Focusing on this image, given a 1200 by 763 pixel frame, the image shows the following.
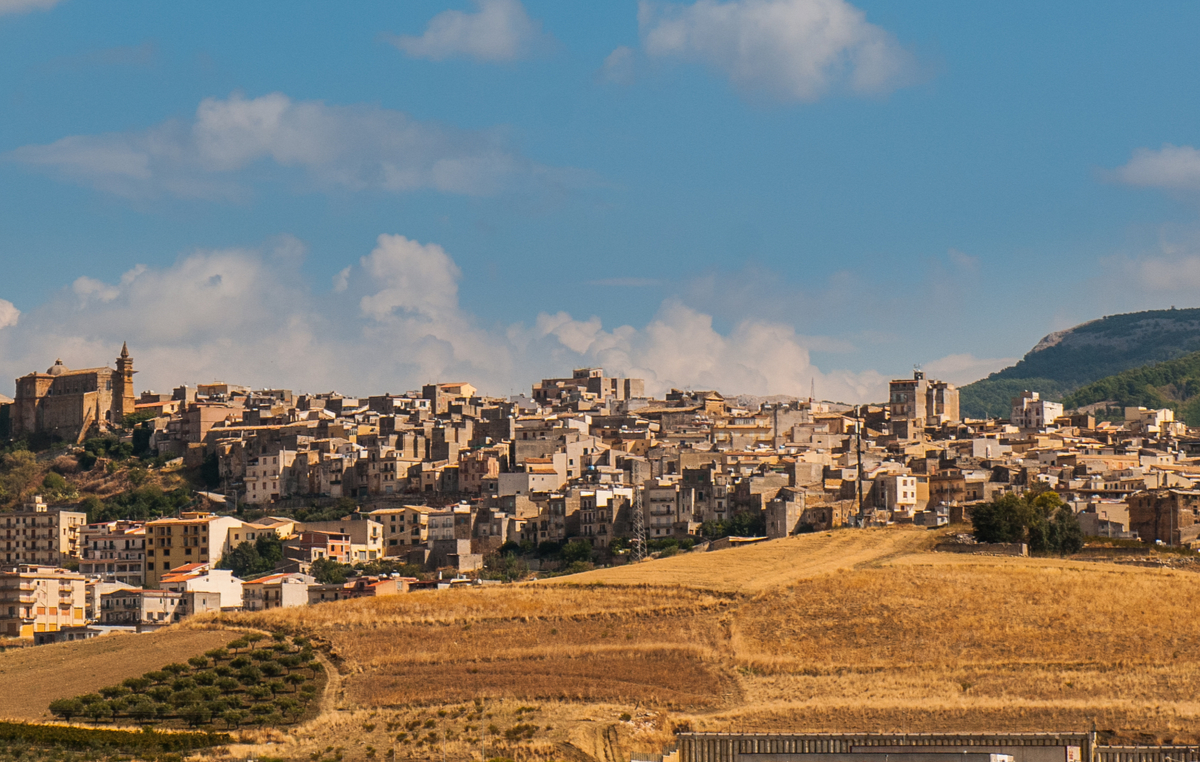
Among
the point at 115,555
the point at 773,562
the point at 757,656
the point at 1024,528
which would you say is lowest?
the point at 757,656

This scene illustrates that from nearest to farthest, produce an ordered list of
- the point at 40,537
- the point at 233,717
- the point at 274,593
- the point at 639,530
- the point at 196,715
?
the point at 233,717 → the point at 196,715 → the point at 274,593 → the point at 639,530 → the point at 40,537

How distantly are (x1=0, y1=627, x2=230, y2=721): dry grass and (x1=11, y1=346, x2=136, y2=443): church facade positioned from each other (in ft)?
226

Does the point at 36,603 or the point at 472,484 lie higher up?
the point at 472,484

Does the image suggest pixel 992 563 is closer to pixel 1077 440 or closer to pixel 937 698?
pixel 937 698

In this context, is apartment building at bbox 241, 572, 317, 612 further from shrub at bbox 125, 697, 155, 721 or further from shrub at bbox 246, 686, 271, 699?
shrub at bbox 125, 697, 155, 721

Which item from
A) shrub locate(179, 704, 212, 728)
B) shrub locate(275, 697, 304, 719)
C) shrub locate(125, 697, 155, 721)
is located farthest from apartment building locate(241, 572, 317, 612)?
shrub locate(179, 704, 212, 728)

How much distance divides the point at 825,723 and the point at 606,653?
9803mm

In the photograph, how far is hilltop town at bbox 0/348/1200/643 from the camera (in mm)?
80688

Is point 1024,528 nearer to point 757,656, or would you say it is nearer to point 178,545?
point 757,656

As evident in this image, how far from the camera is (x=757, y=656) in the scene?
5403cm

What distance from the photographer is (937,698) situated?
161 feet

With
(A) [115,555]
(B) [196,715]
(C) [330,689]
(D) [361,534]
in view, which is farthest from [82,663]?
(A) [115,555]

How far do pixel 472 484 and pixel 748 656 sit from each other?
168 feet

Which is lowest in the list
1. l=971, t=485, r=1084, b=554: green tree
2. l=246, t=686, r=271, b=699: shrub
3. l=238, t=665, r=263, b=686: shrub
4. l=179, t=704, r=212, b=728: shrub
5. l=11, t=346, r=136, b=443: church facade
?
l=179, t=704, r=212, b=728: shrub
